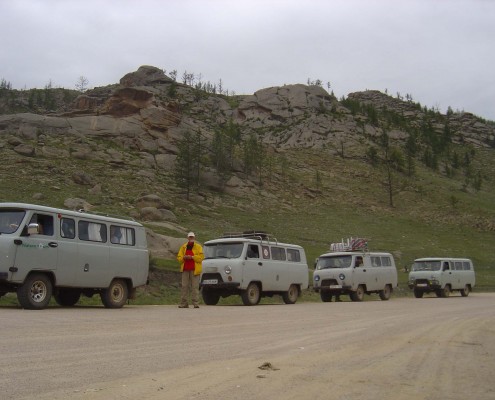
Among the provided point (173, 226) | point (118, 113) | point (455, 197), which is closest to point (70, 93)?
point (118, 113)

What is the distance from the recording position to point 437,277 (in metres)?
28.9

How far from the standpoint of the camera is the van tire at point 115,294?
14.7 meters

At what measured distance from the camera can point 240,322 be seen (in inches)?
471

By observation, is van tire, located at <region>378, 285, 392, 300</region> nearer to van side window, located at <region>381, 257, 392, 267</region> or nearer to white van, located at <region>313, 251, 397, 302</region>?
white van, located at <region>313, 251, 397, 302</region>

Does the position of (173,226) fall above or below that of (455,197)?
below

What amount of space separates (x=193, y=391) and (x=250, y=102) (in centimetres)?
10556

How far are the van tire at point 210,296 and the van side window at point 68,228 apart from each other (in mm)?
6234

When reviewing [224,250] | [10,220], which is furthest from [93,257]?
[224,250]

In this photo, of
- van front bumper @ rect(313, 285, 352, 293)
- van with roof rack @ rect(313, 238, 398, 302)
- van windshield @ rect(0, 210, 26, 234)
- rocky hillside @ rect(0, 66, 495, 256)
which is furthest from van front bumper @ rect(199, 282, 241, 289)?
rocky hillside @ rect(0, 66, 495, 256)

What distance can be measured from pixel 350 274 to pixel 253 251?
6433 millimetres

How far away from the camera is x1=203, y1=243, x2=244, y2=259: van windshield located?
18.7 metres

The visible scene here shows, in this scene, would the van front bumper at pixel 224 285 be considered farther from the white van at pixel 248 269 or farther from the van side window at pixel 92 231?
the van side window at pixel 92 231

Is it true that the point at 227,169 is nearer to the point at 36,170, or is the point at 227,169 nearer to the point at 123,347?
the point at 36,170

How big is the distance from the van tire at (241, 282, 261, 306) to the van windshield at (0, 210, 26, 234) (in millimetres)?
8236
